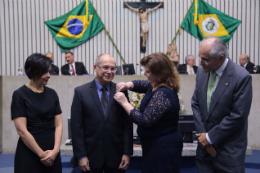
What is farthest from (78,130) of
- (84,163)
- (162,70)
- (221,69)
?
(221,69)

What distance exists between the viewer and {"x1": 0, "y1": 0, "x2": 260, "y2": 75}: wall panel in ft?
26.4

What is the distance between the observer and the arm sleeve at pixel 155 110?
1.78 metres

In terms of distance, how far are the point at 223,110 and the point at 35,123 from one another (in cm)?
128

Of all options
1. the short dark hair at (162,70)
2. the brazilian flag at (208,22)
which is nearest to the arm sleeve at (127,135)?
the short dark hair at (162,70)

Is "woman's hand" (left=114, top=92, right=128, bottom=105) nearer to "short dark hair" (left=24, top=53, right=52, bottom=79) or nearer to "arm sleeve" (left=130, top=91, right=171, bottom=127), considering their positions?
"arm sleeve" (left=130, top=91, right=171, bottom=127)

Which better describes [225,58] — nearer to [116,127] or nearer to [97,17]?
[116,127]

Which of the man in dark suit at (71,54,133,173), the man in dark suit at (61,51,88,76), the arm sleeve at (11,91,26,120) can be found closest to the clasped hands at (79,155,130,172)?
the man in dark suit at (71,54,133,173)

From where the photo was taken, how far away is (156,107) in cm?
179

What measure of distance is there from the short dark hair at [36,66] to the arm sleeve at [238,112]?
4.14 feet

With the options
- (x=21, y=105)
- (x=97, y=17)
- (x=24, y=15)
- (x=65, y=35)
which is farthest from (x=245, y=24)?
(x=21, y=105)

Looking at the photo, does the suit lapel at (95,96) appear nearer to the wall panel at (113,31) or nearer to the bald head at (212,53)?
the bald head at (212,53)

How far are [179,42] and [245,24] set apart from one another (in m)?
1.97

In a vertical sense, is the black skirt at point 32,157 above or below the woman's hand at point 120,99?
below

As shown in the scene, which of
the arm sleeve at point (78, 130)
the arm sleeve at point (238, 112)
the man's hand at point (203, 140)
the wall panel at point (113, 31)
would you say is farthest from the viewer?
the wall panel at point (113, 31)
